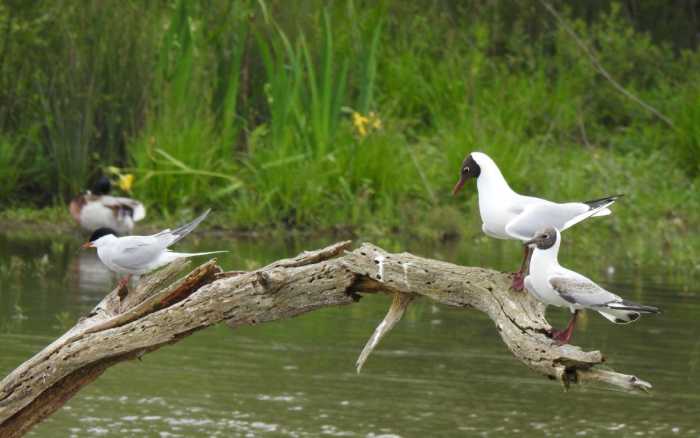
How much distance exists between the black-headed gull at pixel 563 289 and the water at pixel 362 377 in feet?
8.50

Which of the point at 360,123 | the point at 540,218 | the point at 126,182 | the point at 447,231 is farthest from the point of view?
the point at 360,123

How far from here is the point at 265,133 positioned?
56.7ft

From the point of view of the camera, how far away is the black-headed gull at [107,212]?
14953 mm

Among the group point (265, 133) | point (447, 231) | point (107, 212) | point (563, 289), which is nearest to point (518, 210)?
point (563, 289)

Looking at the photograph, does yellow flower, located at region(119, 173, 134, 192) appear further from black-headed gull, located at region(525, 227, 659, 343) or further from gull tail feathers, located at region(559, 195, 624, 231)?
black-headed gull, located at region(525, 227, 659, 343)

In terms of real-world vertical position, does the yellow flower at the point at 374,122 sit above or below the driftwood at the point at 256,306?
above

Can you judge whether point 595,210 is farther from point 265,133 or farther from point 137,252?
point 265,133

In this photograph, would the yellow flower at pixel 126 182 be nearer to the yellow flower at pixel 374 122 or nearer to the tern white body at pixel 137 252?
the yellow flower at pixel 374 122

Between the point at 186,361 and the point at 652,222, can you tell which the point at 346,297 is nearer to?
the point at 186,361

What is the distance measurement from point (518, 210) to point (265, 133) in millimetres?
10540

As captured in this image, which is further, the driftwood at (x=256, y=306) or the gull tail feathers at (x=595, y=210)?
the gull tail feathers at (x=595, y=210)

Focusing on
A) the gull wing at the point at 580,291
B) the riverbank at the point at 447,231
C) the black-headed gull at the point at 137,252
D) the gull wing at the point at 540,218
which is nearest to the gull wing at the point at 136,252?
the black-headed gull at the point at 137,252

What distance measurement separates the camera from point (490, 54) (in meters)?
22.2

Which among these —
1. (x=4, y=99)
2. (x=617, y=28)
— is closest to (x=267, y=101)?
(x=4, y=99)
